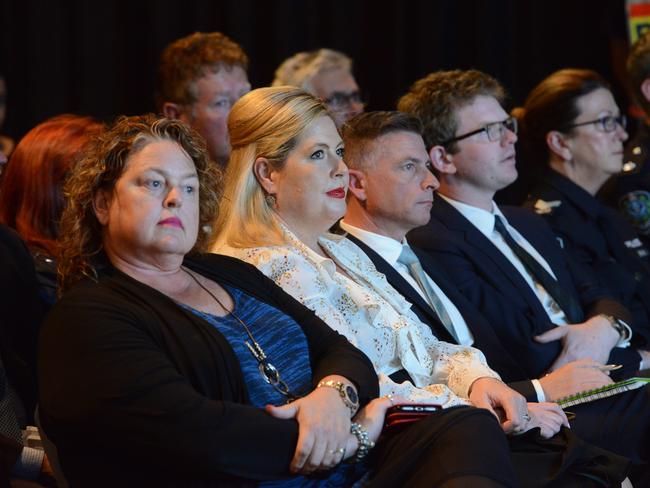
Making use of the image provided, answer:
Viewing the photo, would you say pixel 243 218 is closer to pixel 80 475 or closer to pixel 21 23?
pixel 80 475

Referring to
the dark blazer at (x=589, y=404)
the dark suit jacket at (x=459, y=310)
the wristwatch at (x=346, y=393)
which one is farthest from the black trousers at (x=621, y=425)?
the wristwatch at (x=346, y=393)

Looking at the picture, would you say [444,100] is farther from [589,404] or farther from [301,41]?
[301,41]

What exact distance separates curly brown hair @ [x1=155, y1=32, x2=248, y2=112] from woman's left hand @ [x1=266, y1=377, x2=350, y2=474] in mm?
2188

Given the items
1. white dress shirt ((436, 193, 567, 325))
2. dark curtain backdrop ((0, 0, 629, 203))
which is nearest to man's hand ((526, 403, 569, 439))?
white dress shirt ((436, 193, 567, 325))

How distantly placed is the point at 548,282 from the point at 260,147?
1.23m

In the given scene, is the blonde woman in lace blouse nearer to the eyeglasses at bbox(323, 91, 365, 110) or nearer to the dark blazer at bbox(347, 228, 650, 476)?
the dark blazer at bbox(347, 228, 650, 476)

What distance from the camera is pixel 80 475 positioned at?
2.28 meters

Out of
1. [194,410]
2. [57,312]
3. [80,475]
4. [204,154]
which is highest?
[204,154]

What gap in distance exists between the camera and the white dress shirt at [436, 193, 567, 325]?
3.74 metres

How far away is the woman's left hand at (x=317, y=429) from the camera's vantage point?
2271 millimetres

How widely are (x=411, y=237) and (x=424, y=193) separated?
0.37 m

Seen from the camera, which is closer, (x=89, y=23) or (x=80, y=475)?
(x=80, y=475)

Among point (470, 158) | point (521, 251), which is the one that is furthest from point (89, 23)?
point (521, 251)

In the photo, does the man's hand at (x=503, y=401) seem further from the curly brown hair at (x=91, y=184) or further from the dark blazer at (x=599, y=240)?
the dark blazer at (x=599, y=240)
